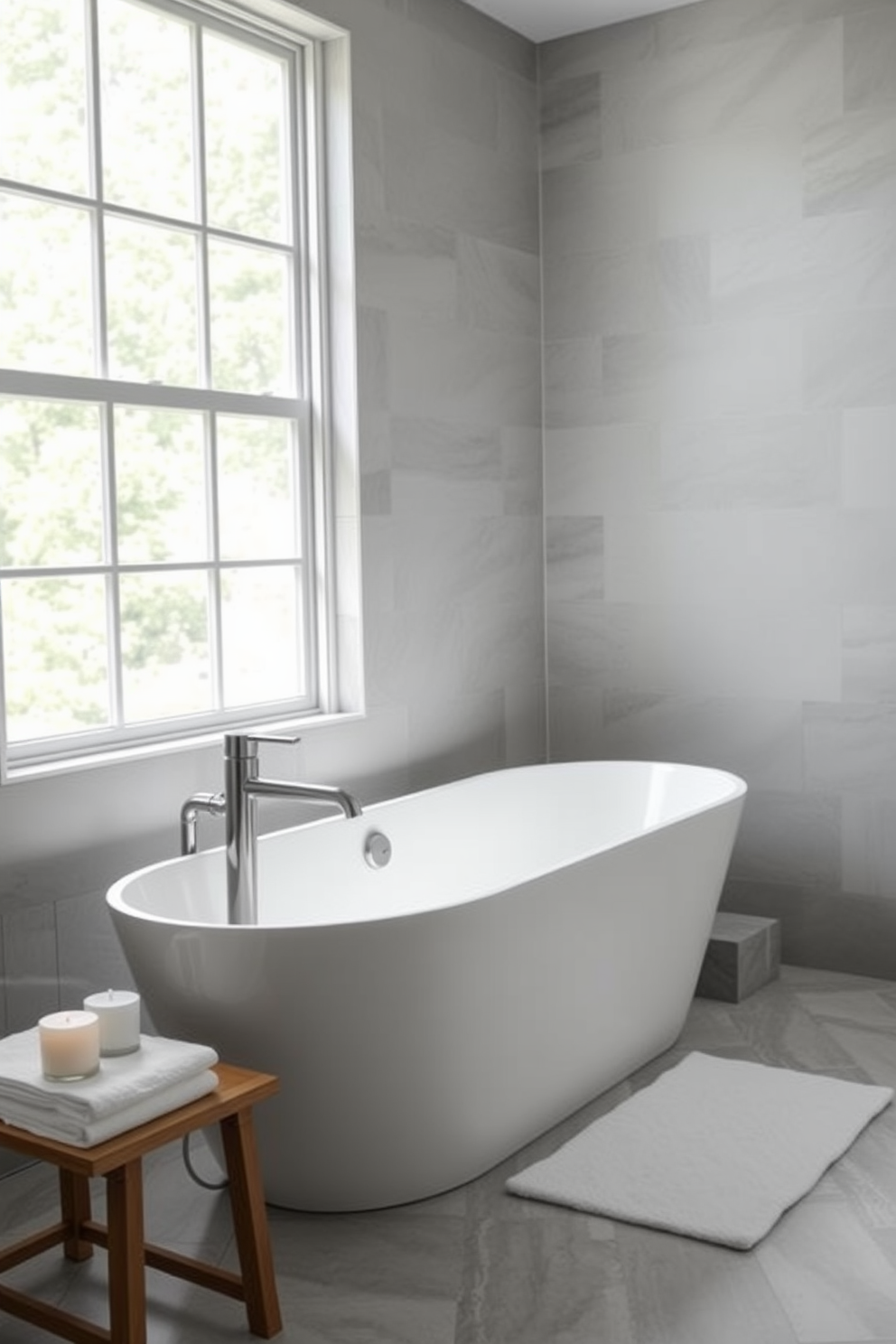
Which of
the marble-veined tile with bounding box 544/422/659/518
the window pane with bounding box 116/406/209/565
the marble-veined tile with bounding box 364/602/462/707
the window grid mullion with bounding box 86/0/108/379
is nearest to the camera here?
the window grid mullion with bounding box 86/0/108/379

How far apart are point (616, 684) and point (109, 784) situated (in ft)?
6.75

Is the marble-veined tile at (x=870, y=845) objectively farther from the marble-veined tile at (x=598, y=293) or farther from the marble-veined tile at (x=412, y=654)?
the marble-veined tile at (x=598, y=293)

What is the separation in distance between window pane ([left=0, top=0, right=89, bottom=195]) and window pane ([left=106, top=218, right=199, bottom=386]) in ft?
0.61

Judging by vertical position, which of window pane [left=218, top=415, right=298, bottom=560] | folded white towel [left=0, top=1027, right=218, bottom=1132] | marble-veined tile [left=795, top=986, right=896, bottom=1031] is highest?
window pane [left=218, top=415, right=298, bottom=560]

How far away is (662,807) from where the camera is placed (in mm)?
4406

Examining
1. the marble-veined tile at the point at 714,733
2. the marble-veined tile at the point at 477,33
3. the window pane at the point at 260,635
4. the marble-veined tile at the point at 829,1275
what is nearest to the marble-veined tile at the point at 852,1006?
the marble-veined tile at the point at 714,733

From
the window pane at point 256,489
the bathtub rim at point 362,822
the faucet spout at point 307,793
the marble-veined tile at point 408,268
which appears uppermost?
the marble-veined tile at point 408,268

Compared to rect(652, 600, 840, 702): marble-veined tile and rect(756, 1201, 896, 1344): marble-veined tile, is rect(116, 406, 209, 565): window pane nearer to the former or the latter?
rect(652, 600, 840, 702): marble-veined tile

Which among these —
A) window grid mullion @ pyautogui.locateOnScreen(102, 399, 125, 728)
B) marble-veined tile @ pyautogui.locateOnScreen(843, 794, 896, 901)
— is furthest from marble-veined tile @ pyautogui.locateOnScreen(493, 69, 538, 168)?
marble-veined tile @ pyautogui.locateOnScreen(843, 794, 896, 901)

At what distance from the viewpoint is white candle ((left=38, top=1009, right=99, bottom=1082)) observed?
247cm

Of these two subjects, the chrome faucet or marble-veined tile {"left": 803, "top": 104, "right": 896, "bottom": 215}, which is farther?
marble-veined tile {"left": 803, "top": 104, "right": 896, "bottom": 215}

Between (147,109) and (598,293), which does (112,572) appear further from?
(598,293)

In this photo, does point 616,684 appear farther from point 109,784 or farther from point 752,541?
point 109,784

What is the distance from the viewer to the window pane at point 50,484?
11.1 feet
